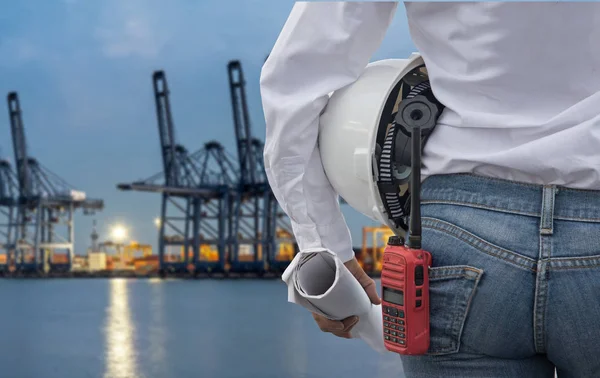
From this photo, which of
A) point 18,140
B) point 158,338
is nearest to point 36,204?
point 18,140

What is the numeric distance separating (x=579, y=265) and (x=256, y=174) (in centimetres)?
3804

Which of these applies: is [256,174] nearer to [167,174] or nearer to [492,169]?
[167,174]

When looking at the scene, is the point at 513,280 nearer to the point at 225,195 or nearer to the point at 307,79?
the point at 307,79

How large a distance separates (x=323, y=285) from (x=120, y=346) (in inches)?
481

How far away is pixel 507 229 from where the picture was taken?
73 cm

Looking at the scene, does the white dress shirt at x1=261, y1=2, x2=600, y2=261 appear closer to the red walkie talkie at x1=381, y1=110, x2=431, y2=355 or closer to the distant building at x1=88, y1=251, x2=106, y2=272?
the red walkie talkie at x1=381, y1=110, x2=431, y2=355

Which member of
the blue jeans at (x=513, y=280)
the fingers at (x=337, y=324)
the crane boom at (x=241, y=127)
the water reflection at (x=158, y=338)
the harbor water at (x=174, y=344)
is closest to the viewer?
the blue jeans at (x=513, y=280)

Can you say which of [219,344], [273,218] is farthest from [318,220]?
[273,218]

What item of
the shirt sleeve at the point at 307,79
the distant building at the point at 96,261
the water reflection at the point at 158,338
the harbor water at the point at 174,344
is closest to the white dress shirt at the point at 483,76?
the shirt sleeve at the point at 307,79

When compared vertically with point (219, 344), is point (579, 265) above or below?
above

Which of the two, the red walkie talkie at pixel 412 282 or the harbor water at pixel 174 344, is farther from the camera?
the harbor water at pixel 174 344

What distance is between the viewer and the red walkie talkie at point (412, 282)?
753mm

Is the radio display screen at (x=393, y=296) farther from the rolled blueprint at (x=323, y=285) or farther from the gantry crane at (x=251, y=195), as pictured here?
the gantry crane at (x=251, y=195)

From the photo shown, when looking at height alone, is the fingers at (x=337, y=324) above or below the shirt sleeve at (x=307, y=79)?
below
